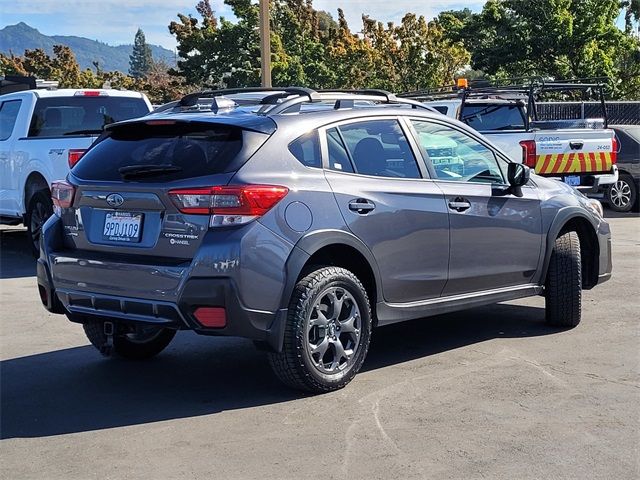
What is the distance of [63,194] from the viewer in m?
5.82

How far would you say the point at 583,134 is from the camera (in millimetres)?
13375

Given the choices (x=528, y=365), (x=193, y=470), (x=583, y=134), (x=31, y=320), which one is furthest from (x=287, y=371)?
(x=583, y=134)

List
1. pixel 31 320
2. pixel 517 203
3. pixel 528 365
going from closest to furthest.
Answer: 1. pixel 528 365
2. pixel 517 203
3. pixel 31 320

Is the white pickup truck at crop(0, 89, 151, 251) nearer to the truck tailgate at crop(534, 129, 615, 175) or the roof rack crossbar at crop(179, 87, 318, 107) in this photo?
the roof rack crossbar at crop(179, 87, 318, 107)

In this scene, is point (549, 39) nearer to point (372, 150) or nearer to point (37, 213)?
point (37, 213)

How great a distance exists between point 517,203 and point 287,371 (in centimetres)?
241

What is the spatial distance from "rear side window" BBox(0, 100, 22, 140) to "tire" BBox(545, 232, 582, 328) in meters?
7.34

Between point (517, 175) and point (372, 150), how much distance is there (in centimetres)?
130

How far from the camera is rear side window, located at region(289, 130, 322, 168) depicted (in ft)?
18.0

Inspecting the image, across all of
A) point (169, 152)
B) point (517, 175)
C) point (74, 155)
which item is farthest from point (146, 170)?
point (74, 155)

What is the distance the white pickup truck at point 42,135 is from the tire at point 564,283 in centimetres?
599

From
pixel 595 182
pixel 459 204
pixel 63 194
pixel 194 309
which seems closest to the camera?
pixel 194 309

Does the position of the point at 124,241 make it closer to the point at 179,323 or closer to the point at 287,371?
the point at 179,323

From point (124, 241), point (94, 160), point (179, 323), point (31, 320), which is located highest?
point (94, 160)
